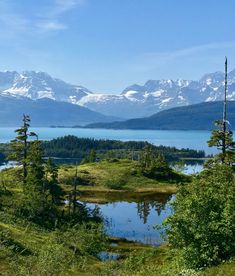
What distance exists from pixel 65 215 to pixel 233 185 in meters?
55.3

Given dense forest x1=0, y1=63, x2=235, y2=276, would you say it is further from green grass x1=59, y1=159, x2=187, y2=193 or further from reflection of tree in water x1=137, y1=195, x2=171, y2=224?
green grass x1=59, y1=159, x2=187, y2=193

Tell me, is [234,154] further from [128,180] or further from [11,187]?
[128,180]

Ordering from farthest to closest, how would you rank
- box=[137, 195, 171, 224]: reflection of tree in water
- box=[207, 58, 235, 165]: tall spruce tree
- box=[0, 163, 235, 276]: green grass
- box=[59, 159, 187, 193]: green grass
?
box=[59, 159, 187, 193]: green grass < box=[137, 195, 171, 224]: reflection of tree in water < box=[207, 58, 235, 165]: tall spruce tree < box=[0, 163, 235, 276]: green grass

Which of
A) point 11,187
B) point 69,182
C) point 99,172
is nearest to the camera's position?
point 11,187

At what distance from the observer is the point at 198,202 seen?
30281 millimetres

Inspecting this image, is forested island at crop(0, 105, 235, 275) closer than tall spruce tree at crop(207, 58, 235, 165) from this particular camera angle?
Yes

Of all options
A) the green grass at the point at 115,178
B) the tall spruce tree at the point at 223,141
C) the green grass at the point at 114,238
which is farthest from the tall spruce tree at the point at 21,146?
the tall spruce tree at the point at 223,141

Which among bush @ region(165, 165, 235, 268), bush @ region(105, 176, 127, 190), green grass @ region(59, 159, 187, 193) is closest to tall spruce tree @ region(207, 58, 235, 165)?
bush @ region(165, 165, 235, 268)

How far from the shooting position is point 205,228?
29.4m

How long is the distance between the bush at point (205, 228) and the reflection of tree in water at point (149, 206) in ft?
259

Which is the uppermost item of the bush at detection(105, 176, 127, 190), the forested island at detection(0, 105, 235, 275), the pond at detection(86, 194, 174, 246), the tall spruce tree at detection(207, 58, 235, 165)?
the tall spruce tree at detection(207, 58, 235, 165)

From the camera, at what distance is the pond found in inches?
3565

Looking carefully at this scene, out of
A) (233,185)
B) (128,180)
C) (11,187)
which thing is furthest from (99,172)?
(233,185)

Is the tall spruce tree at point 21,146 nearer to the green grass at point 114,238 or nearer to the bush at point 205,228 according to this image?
the green grass at point 114,238
